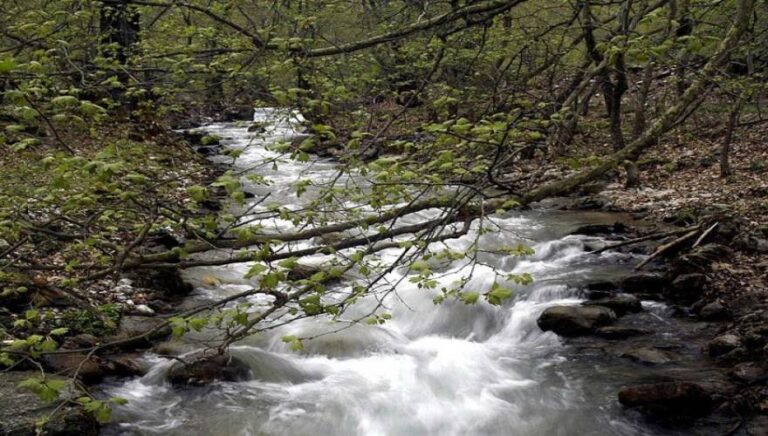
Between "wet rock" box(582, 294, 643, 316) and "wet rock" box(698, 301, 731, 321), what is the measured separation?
31.8 inches

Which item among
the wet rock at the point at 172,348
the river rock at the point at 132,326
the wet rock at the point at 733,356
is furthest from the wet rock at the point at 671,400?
the river rock at the point at 132,326

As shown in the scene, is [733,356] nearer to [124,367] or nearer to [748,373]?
[748,373]

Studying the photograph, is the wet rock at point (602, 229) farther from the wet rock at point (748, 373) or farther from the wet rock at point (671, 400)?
the wet rock at point (671, 400)

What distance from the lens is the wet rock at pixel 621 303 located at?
28.1 ft

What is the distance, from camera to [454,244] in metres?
12.9

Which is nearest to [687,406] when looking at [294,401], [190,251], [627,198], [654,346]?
[654,346]

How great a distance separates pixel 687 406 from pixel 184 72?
5.72 meters

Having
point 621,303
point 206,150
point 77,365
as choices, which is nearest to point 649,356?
point 621,303

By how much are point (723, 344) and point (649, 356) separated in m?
0.79

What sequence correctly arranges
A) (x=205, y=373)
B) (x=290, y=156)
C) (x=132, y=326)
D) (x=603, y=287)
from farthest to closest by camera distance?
(x=603, y=287)
(x=132, y=326)
(x=205, y=373)
(x=290, y=156)

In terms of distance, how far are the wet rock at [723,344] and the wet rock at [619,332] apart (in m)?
0.93

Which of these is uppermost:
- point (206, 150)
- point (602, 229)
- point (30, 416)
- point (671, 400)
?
point (30, 416)

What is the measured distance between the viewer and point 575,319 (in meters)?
8.40

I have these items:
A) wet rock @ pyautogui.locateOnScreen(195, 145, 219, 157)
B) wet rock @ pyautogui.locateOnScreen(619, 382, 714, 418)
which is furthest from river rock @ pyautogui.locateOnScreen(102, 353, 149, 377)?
wet rock @ pyautogui.locateOnScreen(195, 145, 219, 157)
